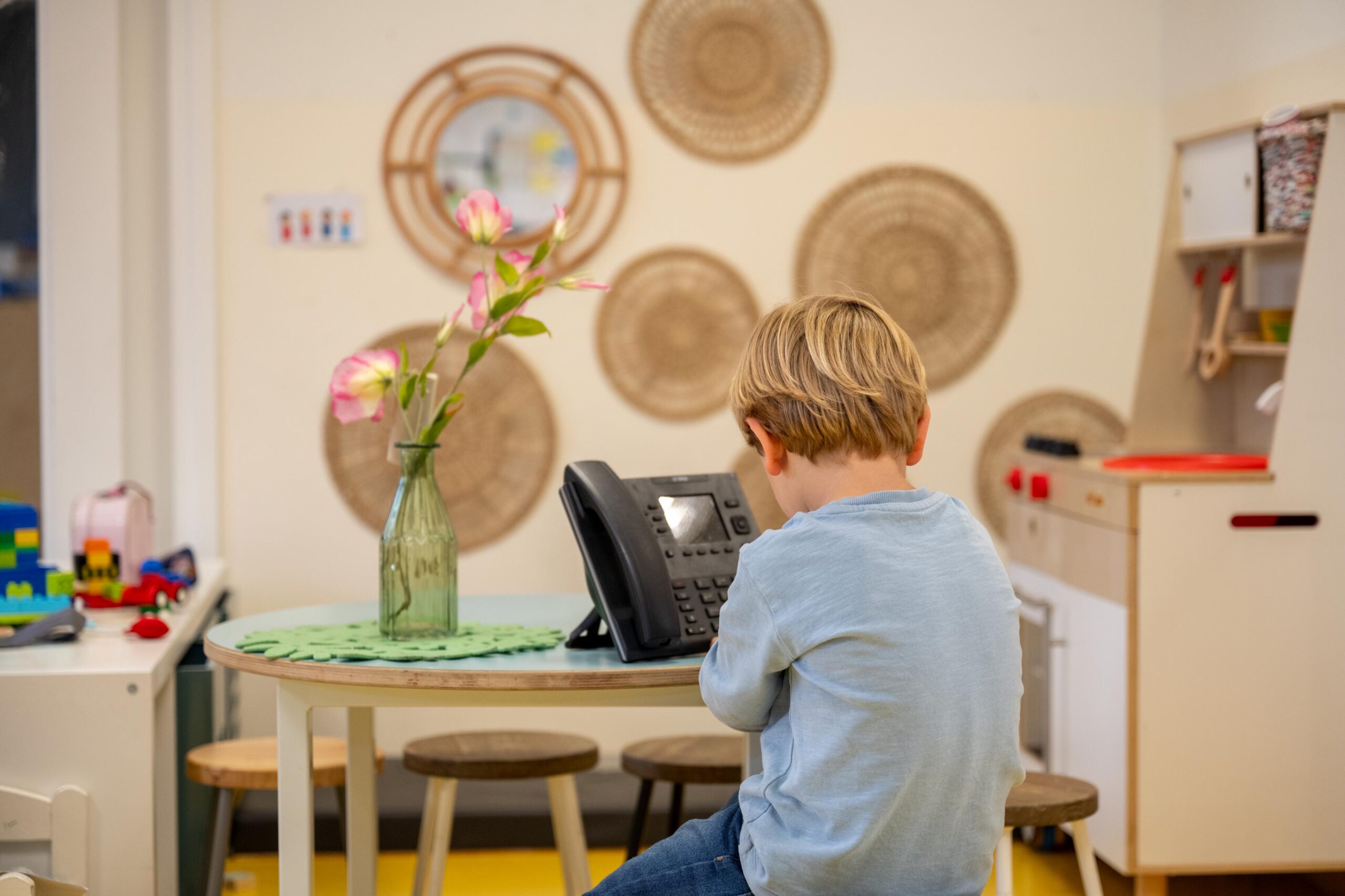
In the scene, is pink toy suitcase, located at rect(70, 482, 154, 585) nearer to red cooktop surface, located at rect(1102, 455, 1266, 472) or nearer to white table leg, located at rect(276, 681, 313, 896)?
white table leg, located at rect(276, 681, 313, 896)

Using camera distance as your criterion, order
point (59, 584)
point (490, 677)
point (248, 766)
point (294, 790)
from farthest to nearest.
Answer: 1. point (59, 584)
2. point (248, 766)
3. point (294, 790)
4. point (490, 677)

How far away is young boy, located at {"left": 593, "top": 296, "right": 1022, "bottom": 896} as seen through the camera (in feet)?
4.16

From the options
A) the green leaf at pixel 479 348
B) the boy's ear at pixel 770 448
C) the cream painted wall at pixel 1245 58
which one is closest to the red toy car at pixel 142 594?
the green leaf at pixel 479 348

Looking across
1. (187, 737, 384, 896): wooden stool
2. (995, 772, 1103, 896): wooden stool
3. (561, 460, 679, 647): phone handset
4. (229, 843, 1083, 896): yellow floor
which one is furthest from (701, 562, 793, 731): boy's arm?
(229, 843, 1083, 896): yellow floor

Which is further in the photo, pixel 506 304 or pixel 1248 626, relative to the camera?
pixel 1248 626

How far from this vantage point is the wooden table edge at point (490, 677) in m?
1.58

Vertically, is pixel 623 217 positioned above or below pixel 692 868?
above

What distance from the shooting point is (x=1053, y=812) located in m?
2.00

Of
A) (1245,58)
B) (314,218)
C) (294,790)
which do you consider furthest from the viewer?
(314,218)

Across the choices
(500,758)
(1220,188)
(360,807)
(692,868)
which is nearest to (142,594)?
(360,807)

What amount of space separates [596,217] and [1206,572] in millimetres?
1754

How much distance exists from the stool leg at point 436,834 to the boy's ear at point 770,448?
43.0 inches

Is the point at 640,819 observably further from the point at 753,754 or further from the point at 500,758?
the point at 753,754

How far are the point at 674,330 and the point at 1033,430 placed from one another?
3.35 feet
